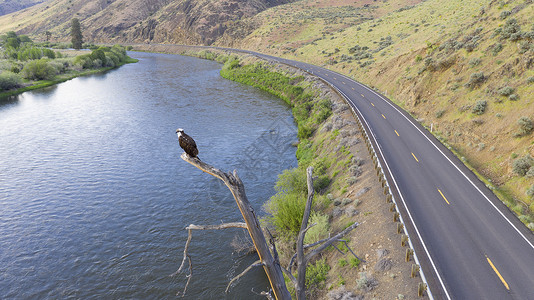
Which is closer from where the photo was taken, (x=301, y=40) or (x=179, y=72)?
(x=179, y=72)

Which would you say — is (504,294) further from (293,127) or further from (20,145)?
(20,145)

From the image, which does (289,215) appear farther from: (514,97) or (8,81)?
(8,81)

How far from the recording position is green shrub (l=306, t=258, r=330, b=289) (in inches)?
650

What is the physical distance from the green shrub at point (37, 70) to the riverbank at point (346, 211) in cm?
7495

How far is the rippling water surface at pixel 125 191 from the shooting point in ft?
62.9

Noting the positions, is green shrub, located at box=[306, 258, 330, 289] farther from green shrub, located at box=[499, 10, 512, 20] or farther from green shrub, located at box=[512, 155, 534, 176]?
green shrub, located at box=[499, 10, 512, 20]

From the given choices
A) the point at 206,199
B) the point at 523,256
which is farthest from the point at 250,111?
the point at 523,256

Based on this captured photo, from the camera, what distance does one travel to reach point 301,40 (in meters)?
108

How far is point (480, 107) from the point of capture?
3019 cm

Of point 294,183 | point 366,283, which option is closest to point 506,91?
point 294,183

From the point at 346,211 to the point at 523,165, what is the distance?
46.2ft

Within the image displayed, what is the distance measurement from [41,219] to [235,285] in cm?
1876

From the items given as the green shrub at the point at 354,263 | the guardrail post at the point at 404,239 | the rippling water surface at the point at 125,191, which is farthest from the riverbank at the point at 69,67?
the guardrail post at the point at 404,239

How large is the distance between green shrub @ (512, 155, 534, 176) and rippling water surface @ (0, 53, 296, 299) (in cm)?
2034
